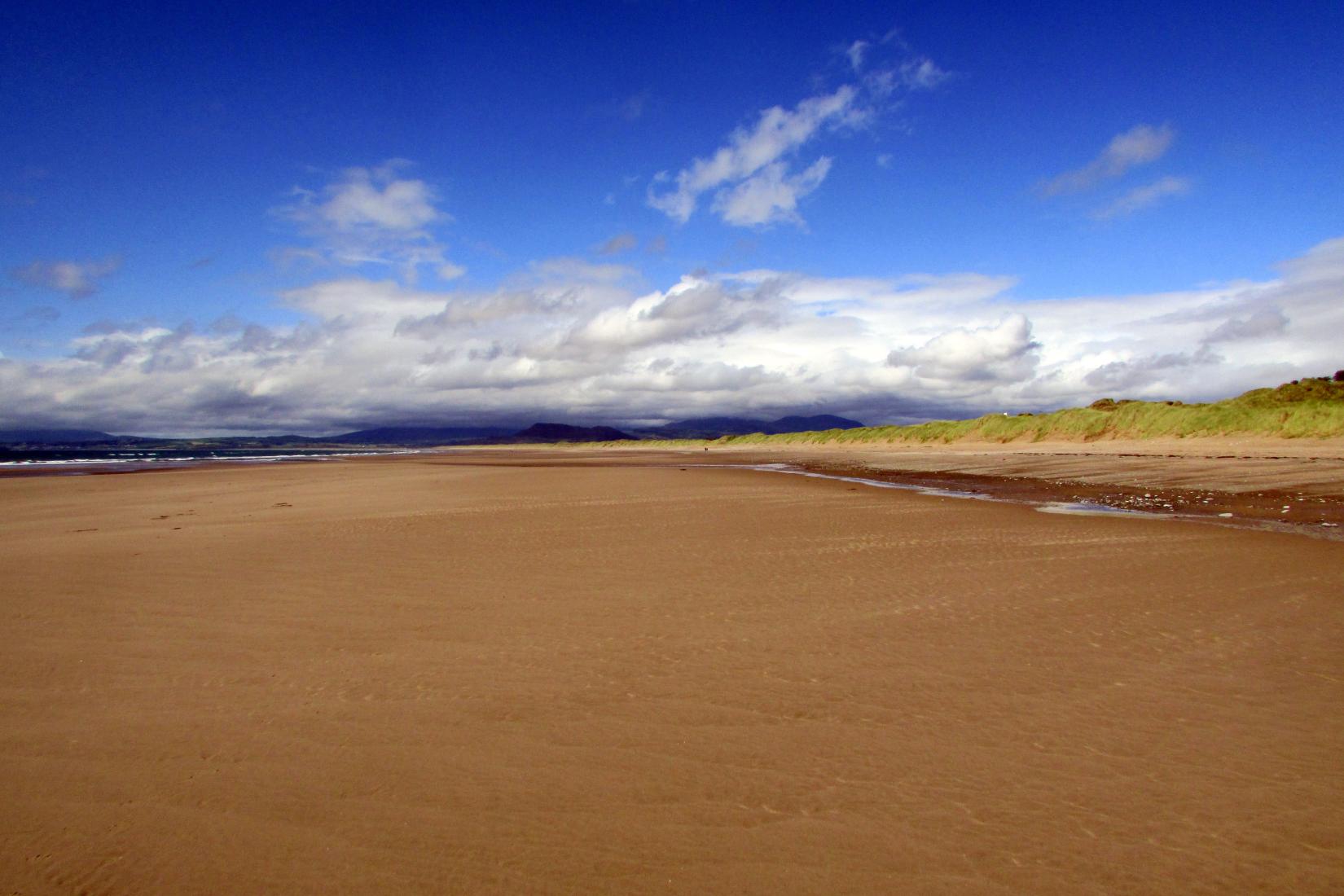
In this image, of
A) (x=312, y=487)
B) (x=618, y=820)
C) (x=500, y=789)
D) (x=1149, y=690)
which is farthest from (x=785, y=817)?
(x=312, y=487)

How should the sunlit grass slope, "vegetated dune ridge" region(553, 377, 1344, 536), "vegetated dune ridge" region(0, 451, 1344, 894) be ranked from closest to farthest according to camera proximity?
"vegetated dune ridge" region(0, 451, 1344, 894), "vegetated dune ridge" region(553, 377, 1344, 536), the sunlit grass slope

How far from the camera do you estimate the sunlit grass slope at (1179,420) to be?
43031 mm

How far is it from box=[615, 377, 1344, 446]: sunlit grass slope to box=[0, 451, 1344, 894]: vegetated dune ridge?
1777 inches

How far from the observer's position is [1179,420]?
5075 centimetres

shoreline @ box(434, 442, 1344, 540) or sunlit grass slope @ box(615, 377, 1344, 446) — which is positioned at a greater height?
sunlit grass slope @ box(615, 377, 1344, 446)

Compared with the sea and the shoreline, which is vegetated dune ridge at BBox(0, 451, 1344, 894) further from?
the sea

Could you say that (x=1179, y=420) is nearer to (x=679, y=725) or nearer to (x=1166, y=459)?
(x=1166, y=459)

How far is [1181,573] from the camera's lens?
902 cm

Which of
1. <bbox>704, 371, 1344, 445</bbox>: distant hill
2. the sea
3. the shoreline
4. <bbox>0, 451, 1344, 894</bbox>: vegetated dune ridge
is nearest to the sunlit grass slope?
<bbox>704, 371, 1344, 445</bbox>: distant hill

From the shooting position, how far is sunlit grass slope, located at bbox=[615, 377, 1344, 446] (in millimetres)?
43031

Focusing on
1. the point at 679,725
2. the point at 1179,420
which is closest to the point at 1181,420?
the point at 1179,420

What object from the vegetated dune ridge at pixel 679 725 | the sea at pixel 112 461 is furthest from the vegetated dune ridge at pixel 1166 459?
the sea at pixel 112 461

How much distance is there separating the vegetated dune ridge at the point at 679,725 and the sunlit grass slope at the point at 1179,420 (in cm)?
4512

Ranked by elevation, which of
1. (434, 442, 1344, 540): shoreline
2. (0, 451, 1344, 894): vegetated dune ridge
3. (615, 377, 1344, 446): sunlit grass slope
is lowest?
(0, 451, 1344, 894): vegetated dune ridge
